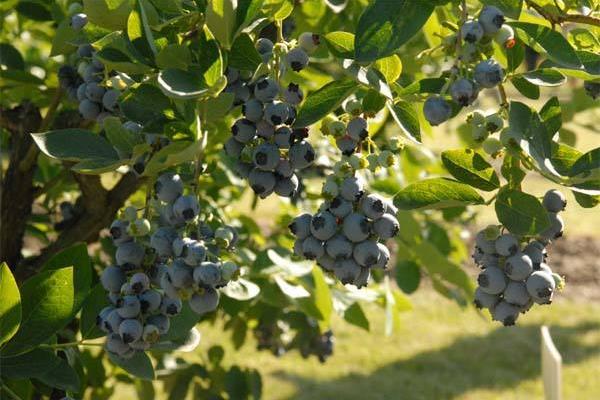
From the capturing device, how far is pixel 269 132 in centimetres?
98

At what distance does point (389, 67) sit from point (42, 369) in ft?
1.91

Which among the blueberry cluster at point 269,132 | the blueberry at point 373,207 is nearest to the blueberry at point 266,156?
the blueberry cluster at point 269,132

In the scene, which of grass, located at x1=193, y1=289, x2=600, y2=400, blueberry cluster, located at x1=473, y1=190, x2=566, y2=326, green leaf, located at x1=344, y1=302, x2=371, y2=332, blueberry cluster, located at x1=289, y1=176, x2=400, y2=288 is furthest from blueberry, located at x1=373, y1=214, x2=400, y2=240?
grass, located at x1=193, y1=289, x2=600, y2=400

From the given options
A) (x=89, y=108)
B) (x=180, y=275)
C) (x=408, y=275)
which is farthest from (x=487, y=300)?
(x=408, y=275)

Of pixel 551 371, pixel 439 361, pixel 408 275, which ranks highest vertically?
pixel 408 275

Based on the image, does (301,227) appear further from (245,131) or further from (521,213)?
(521,213)

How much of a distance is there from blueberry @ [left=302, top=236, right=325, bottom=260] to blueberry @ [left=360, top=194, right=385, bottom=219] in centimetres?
6

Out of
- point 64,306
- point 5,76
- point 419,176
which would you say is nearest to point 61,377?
point 64,306

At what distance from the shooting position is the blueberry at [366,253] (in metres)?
0.96

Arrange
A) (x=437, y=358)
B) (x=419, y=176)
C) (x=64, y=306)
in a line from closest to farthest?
(x=64, y=306) → (x=419, y=176) → (x=437, y=358)

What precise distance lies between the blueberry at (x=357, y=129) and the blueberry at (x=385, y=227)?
93 millimetres

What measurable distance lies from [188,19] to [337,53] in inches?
6.3

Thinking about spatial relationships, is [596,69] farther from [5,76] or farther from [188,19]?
[5,76]

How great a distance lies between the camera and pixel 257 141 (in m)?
1.00
